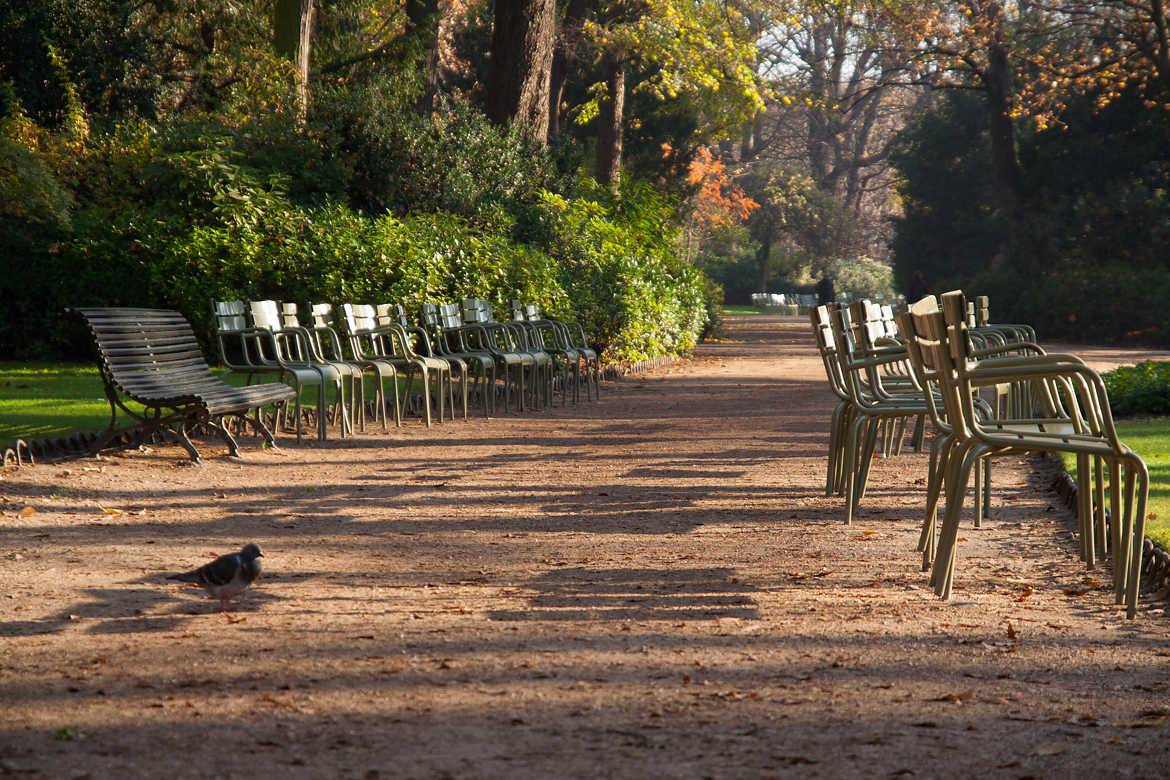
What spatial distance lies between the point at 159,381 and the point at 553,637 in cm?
489

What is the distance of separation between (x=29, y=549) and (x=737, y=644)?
10.2ft

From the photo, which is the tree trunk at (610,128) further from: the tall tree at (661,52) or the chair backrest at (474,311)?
the chair backrest at (474,311)

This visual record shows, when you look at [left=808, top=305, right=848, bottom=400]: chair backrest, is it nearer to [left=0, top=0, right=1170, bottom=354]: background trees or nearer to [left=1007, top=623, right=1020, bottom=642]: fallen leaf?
[left=1007, top=623, right=1020, bottom=642]: fallen leaf

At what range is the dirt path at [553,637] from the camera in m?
2.88

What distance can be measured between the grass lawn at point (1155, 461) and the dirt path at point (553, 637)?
421 millimetres

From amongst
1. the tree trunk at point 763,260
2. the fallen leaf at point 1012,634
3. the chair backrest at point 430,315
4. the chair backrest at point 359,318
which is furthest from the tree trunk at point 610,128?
the tree trunk at point 763,260

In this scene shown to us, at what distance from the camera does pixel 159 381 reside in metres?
7.95

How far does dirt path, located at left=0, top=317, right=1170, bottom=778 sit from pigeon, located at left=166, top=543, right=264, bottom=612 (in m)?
0.10

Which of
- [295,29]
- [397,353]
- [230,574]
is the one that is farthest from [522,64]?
[230,574]

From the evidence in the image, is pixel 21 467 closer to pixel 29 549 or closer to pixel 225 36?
pixel 29 549

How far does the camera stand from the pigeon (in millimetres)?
4137

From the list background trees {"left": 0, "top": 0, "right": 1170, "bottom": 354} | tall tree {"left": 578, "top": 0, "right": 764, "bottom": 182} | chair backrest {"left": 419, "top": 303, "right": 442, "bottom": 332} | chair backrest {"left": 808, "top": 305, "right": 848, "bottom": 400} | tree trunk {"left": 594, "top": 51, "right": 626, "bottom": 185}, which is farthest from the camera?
tree trunk {"left": 594, "top": 51, "right": 626, "bottom": 185}

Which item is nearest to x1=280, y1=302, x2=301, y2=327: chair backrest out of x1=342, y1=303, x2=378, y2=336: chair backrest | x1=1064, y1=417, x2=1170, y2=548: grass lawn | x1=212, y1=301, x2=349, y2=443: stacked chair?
x1=212, y1=301, x2=349, y2=443: stacked chair

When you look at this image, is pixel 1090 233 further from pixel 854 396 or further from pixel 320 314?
pixel 854 396
